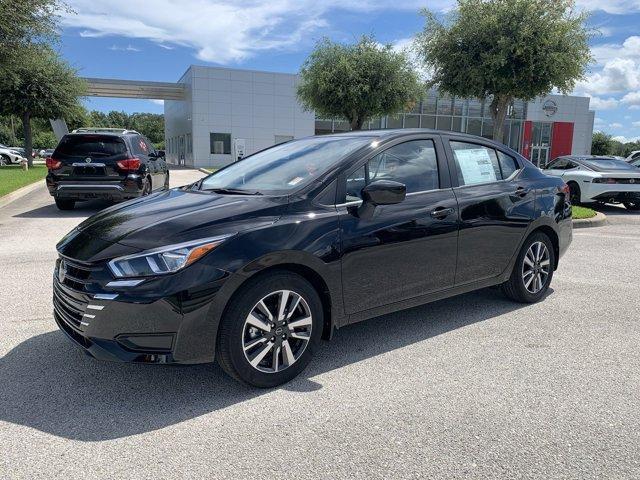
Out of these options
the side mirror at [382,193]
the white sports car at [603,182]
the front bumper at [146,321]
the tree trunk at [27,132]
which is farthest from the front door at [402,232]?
the tree trunk at [27,132]

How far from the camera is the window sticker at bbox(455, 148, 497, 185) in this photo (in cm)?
451

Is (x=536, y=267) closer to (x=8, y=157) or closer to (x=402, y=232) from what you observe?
(x=402, y=232)

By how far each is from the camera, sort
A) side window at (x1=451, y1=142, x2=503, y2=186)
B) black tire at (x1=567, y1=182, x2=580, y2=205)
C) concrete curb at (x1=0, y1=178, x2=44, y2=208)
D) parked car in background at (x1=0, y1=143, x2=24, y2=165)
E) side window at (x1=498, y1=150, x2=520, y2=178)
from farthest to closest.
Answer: parked car in background at (x1=0, y1=143, x2=24, y2=165), black tire at (x1=567, y1=182, x2=580, y2=205), concrete curb at (x1=0, y1=178, x2=44, y2=208), side window at (x1=498, y1=150, x2=520, y2=178), side window at (x1=451, y1=142, x2=503, y2=186)

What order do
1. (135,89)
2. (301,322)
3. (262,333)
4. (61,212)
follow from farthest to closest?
1. (135,89)
2. (61,212)
3. (301,322)
4. (262,333)

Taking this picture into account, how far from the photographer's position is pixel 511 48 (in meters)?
14.7

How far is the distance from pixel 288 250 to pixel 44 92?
29.4 m

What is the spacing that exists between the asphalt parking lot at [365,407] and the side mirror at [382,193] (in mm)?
1179

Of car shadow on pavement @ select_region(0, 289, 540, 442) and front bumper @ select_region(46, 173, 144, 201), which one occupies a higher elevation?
front bumper @ select_region(46, 173, 144, 201)

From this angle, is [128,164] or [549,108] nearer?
[128,164]

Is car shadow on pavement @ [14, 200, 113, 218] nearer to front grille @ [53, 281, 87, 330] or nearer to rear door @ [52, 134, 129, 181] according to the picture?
rear door @ [52, 134, 129, 181]

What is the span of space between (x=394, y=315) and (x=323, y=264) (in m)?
1.67

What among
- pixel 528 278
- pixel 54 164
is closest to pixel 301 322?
pixel 528 278

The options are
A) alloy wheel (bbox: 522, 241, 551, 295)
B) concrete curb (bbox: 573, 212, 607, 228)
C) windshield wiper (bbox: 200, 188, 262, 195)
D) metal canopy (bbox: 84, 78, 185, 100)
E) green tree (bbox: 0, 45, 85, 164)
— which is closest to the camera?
windshield wiper (bbox: 200, 188, 262, 195)

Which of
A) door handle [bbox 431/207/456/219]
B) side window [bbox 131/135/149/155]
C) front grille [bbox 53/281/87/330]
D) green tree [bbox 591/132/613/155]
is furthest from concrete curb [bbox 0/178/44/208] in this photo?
green tree [bbox 591/132/613/155]
